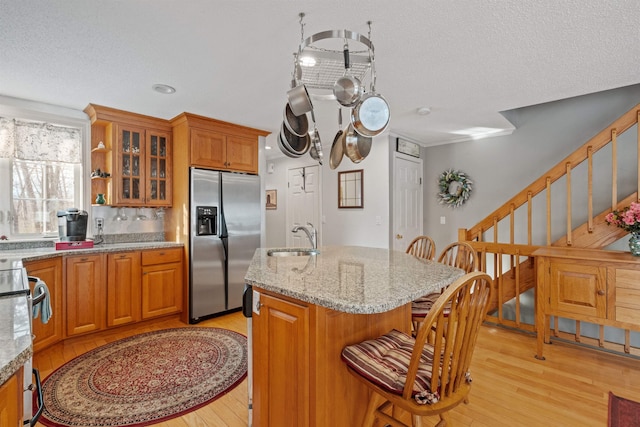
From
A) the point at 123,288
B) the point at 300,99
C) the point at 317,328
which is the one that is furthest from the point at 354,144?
the point at 123,288

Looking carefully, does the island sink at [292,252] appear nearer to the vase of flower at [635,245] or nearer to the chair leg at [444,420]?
the chair leg at [444,420]

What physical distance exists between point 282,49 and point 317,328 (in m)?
1.78

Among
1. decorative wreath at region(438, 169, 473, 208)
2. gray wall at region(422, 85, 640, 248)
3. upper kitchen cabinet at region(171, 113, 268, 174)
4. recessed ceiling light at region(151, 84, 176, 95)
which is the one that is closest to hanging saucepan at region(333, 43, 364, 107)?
recessed ceiling light at region(151, 84, 176, 95)

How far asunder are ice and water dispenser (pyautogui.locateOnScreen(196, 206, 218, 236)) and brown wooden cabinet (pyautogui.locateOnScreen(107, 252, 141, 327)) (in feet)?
2.17

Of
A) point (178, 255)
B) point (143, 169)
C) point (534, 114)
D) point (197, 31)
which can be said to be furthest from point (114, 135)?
point (534, 114)

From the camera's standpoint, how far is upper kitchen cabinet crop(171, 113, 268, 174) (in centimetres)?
348

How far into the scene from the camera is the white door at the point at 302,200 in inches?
201

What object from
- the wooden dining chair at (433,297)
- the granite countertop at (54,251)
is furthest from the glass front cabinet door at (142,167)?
the wooden dining chair at (433,297)

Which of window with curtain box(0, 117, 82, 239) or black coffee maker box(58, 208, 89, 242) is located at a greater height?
window with curtain box(0, 117, 82, 239)

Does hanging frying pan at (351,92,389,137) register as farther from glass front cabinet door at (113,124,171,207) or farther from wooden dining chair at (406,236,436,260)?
glass front cabinet door at (113,124,171,207)

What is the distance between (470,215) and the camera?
450cm

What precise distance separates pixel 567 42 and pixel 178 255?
152 inches

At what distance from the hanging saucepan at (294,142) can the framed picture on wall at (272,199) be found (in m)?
3.75

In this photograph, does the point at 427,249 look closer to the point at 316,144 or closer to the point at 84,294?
the point at 316,144
